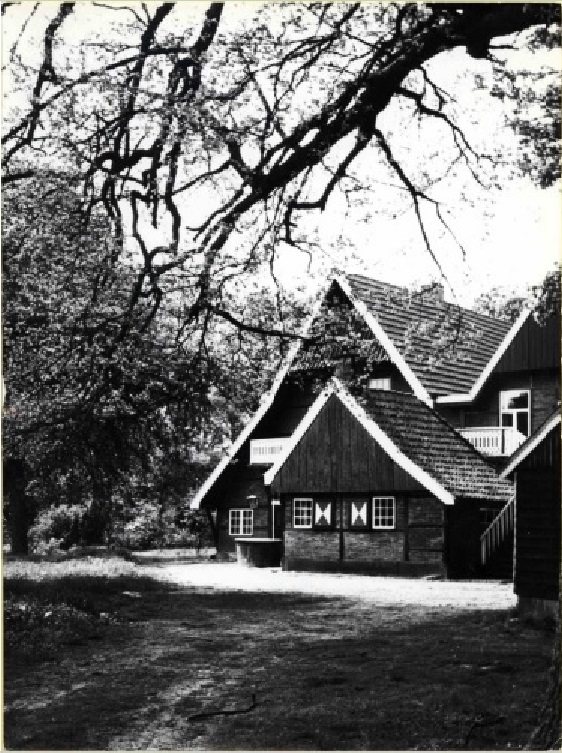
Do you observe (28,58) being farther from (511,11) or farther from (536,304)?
(536,304)

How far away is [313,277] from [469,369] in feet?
2.98

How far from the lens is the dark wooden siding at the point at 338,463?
270 inches

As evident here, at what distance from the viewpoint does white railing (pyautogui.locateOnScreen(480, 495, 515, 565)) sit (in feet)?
21.7

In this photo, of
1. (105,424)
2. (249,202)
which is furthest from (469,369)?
(105,424)

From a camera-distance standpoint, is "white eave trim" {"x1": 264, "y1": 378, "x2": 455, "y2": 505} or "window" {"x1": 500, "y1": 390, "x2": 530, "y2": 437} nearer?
"window" {"x1": 500, "y1": 390, "x2": 530, "y2": 437}

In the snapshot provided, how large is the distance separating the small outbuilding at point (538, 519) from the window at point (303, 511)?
121 cm

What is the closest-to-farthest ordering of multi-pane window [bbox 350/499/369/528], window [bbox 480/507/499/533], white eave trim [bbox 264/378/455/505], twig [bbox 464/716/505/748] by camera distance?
twig [bbox 464/716/505/748], white eave trim [bbox 264/378/455/505], window [bbox 480/507/499/533], multi-pane window [bbox 350/499/369/528]

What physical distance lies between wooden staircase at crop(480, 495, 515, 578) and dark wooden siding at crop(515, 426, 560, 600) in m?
0.17

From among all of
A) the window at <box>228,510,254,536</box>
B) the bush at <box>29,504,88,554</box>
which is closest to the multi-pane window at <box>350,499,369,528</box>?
the window at <box>228,510,254,536</box>

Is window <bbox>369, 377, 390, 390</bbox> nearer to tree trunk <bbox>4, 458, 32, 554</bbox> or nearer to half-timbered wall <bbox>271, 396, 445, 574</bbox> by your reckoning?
half-timbered wall <bbox>271, 396, 445, 574</bbox>

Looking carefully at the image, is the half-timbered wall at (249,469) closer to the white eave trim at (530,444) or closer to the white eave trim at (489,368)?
the white eave trim at (489,368)

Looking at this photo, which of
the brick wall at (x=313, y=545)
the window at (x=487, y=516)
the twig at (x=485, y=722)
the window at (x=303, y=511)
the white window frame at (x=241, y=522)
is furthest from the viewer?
the window at (x=303, y=511)

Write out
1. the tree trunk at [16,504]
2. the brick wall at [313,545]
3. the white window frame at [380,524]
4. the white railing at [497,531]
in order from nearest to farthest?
the tree trunk at [16,504] < the brick wall at [313,545] < the white railing at [497,531] < the white window frame at [380,524]

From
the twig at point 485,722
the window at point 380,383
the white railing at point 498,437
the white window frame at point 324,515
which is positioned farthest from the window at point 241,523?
the twig at point 485,722
